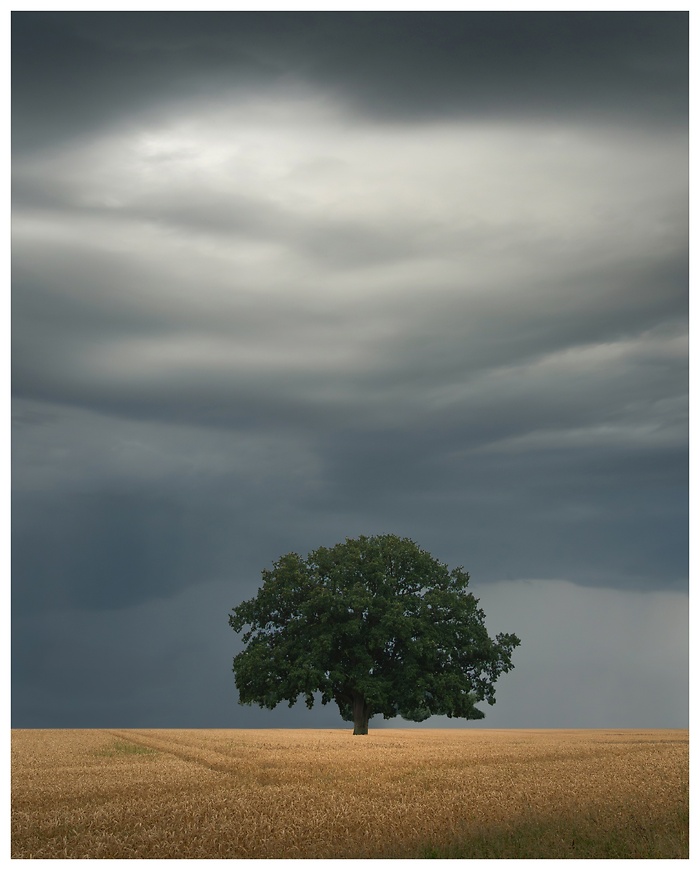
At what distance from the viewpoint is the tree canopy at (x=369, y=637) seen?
50.8m

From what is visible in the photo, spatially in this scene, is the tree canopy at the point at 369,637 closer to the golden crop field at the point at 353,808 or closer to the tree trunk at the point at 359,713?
the tree trunk at the point at 359,713

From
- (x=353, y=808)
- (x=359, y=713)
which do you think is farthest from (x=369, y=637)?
(x=353, y=808)

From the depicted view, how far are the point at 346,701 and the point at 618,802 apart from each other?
3640 cm

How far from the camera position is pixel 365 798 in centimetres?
1981

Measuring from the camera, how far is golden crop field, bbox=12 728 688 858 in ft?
50.8

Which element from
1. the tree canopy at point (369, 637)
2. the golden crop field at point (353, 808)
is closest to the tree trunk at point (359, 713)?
the tree canopy at point (369, 637)

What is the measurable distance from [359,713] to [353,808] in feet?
117

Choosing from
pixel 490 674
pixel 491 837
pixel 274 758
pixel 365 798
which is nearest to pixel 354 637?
pixel 490 674

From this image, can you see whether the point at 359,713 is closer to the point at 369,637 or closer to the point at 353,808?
the point at 369,637

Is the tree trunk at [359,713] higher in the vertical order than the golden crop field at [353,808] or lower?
lower

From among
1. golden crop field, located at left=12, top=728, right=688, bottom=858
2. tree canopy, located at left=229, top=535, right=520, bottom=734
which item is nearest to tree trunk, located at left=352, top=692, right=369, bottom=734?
tree canopy, located at left=229, top=535, right=520, bottom=734

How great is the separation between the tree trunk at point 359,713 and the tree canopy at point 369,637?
6cm

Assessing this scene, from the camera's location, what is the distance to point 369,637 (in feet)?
169
